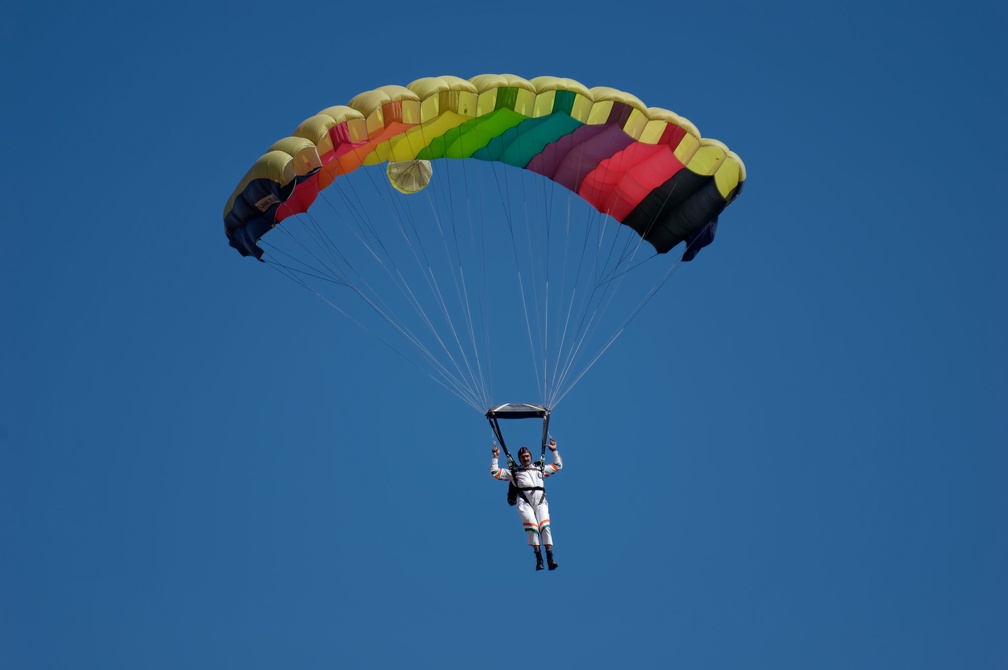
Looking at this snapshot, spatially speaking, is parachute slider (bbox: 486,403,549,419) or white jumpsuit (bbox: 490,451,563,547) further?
parachute slider (bbox: 486,403,549,419)

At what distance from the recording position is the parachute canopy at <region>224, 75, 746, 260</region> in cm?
1866

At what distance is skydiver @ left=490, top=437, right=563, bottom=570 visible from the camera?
18625 mm

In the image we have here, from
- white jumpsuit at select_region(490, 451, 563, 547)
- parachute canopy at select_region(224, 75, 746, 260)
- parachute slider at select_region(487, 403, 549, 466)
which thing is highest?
parachute canopy at select_region(224, 75, 746, 260)

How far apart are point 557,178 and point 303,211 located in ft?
11.0

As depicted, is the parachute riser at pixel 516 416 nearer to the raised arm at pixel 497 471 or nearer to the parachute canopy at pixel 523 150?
the raised arm at pixel 497 471

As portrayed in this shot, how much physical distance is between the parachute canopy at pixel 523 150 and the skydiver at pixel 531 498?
377cm

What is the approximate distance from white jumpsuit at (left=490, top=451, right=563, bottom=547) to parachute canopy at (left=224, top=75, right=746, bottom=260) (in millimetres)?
3848

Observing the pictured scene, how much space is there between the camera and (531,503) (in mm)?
18781

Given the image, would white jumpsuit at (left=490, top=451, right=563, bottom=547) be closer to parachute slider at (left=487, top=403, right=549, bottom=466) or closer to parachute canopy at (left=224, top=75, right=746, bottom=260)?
parachute slider at (left=487, top=403, right=549, bottom=466)

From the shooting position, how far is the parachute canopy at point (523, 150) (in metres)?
18.7

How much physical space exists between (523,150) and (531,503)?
15.3 feet

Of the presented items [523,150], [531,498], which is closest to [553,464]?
[531,498]

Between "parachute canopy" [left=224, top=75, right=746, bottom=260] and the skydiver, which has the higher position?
"parachute canopy" [left=224, top=75, right=746, bottom=260]

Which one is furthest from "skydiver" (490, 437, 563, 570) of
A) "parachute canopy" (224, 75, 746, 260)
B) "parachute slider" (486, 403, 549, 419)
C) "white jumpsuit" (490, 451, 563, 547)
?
"parachute canopy" (224, 75, 746, 260)
